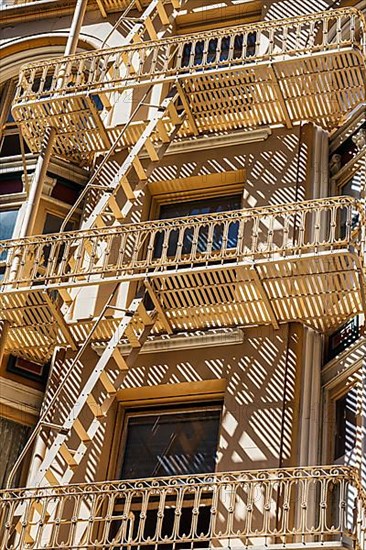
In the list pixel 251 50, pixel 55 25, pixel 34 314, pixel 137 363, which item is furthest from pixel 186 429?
pixel 55 25

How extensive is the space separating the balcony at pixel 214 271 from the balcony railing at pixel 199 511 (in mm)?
2272

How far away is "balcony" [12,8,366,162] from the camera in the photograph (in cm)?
1798

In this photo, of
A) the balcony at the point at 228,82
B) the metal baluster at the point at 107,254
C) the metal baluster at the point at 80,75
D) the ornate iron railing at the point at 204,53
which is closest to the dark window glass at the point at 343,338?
the metal baluster at the point at 107,254

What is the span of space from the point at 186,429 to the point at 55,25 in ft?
27.8

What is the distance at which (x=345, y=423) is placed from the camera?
15.8 m

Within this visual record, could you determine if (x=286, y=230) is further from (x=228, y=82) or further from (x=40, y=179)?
(x=40, y=179)

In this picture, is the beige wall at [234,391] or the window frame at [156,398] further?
the window frame at [156,398]

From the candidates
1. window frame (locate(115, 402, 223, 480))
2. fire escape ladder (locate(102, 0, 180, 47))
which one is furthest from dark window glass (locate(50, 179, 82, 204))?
window frame (locate(115, 402, 223, 480))

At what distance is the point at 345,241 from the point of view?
15.6m

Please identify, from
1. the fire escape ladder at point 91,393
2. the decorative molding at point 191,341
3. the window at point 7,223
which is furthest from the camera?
the window at point 7,223

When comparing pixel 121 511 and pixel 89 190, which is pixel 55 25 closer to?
pixel 89 190

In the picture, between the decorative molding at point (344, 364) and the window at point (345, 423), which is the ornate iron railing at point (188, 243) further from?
the window at point (345, 423)

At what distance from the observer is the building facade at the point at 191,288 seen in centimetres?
1527

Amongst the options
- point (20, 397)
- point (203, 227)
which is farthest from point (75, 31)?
point (20, 397)
